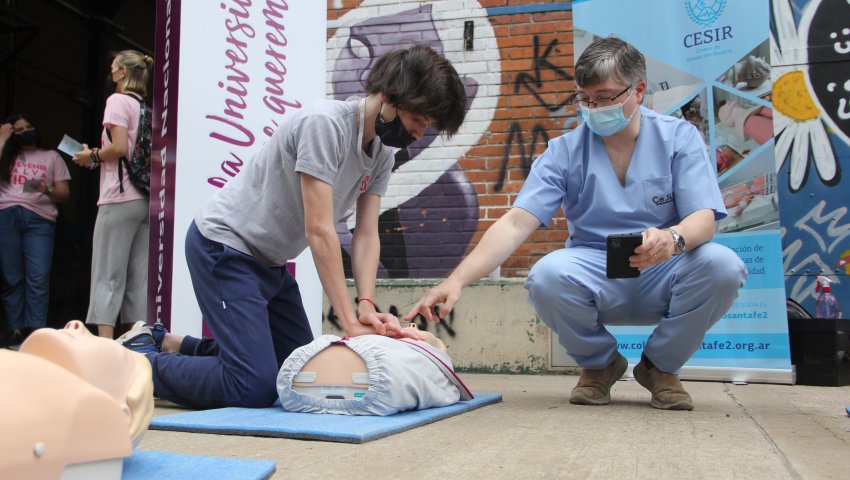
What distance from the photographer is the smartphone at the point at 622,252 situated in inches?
96.0

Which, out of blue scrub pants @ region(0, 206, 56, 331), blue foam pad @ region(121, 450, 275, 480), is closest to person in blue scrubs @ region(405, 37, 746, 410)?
blue foam pad @ region(121, 450, 275, 480)

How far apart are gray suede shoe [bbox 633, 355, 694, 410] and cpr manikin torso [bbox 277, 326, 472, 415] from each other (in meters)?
0.89

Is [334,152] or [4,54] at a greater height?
[4,54]

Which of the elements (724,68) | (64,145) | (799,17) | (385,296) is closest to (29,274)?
(64,145)

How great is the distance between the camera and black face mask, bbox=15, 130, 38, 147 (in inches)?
200

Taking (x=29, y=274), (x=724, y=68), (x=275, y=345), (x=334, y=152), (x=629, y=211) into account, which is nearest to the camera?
(x=334, y=152)

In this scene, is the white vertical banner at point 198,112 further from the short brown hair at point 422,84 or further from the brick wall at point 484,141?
the brick wall at point 484,141

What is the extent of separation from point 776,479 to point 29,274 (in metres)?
4.74

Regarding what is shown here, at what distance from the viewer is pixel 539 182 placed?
2.96m

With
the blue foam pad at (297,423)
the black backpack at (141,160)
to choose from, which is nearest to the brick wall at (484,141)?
the black backpack at (141,160)

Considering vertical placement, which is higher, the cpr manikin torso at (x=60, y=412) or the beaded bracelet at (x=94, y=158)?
the beaded bracelet at (x=94, y=158)

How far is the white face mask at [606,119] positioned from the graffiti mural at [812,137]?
9.33 ft

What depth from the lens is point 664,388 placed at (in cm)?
283

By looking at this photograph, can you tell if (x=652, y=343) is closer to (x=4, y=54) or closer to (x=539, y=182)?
(x=539, y=182)
